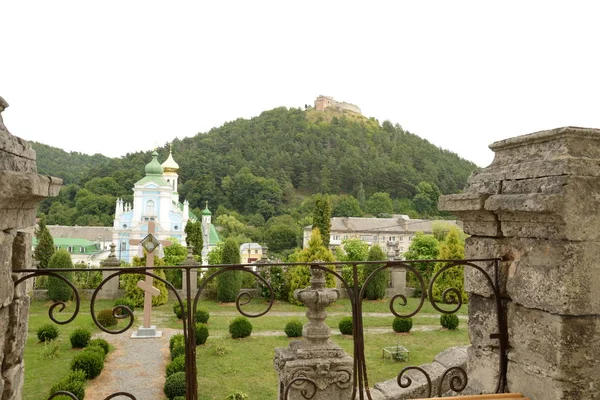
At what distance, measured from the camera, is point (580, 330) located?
249 cm

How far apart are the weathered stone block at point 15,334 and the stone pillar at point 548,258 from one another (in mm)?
2595

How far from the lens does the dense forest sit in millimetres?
60713

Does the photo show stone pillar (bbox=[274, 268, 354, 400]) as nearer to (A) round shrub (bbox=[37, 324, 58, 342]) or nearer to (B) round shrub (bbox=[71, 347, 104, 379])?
(B) round shrub (bbox=[71, 347, 104, 379])

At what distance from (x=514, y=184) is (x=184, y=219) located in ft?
139

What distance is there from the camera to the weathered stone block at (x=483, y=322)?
9.62ft

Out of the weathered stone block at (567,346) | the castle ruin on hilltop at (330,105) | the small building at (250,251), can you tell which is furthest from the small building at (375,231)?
the castle ruin on hilltop at (330,105)

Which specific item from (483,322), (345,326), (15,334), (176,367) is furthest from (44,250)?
(483,322)

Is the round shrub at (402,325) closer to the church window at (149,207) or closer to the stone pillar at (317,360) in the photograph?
the stone pillar at (317,360)

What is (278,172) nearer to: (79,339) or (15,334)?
(79,339)

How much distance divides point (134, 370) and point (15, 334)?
28.4ft

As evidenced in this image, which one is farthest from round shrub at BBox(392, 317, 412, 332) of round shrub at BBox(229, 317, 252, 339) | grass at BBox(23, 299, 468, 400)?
round shrub at BBox(229, 317, 252, 339)

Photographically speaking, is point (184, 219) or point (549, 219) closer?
point (549, 219)

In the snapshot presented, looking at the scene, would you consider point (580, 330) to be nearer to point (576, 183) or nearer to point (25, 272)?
point (576, 183)

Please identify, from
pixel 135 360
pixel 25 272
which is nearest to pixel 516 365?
pixel 25 272
